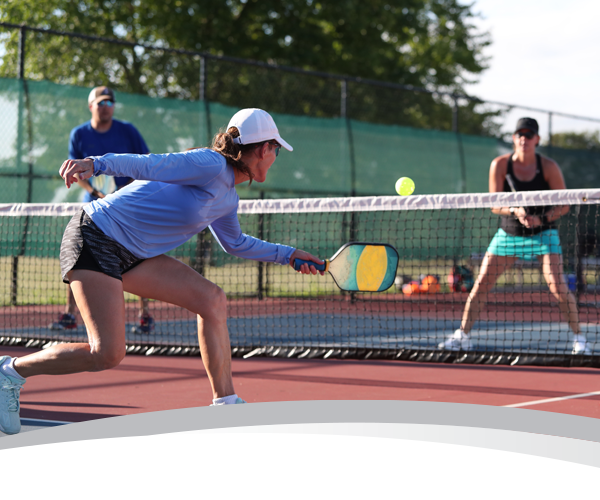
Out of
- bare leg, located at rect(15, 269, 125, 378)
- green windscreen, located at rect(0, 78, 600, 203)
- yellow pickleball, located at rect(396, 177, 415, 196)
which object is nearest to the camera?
bare leg, located at rect(15, 269, 125, 378)

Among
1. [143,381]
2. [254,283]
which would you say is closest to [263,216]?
[254,283]

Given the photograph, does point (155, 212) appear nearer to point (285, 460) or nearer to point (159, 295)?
point (159, 295)

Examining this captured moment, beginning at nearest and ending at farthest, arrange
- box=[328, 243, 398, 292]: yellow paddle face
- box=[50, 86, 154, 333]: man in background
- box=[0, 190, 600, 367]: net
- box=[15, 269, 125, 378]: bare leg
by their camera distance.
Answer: box=[15, 269, 125, 378]: bare leg → box=[328, 243, 398, 292]: yellow paddle face → box=[0, 190, 600, 367]: net → box=[50, 86, 154, 333]: man in background

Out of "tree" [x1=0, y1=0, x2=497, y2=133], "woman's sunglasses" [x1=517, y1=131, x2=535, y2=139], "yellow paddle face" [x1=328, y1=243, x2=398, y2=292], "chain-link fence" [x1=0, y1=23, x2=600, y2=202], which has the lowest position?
"yellow paddle face" [x1=328, y1=243, x2=398, y2=292]

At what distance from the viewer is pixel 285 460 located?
10.7 ft

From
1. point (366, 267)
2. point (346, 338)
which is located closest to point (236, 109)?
point (346, 338)

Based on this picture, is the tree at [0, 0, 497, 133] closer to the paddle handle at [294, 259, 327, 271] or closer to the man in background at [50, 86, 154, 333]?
the man in background at [50, 86, 154, 333]

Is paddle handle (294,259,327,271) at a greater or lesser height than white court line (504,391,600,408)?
greater

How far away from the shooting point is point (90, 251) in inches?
140

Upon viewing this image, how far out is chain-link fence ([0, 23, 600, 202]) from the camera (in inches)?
374

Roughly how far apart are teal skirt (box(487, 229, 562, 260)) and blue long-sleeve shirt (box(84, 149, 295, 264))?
10.4 feet

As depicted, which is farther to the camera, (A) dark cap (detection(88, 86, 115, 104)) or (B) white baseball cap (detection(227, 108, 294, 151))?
(A) dark cap (detection(88, 86, 115, 104))

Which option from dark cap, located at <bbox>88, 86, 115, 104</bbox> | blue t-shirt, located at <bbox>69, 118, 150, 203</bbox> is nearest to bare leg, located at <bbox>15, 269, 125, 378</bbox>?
blue t-shirt, located at <bbox>69, 118, 150, 203</bbox>

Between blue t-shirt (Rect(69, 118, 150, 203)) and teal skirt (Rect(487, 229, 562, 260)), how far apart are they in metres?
3.14
